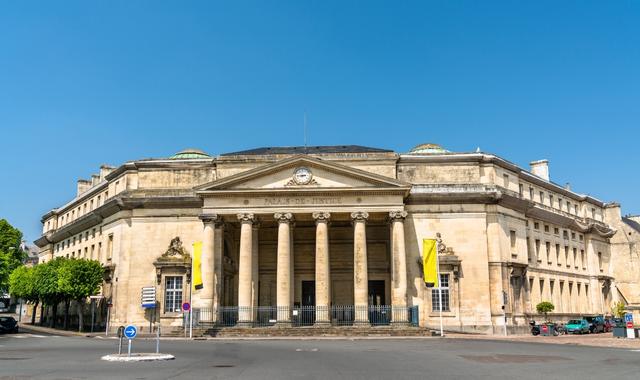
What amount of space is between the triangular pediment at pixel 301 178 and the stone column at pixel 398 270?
2695 millimetres

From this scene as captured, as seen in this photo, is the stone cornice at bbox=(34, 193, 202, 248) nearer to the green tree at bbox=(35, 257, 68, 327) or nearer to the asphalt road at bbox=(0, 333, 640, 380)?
the green tree at bbox=(35, 257, 68, 327)

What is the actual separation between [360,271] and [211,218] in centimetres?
1254

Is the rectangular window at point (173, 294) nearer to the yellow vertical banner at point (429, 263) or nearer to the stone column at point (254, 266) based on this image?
the stone column at point (254, 266)

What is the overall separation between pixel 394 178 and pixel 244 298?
15.4 meters

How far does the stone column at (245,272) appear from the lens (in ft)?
148

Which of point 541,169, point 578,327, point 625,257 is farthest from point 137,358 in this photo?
point 625,257

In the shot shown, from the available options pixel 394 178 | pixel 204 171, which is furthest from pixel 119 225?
pixel 394 178

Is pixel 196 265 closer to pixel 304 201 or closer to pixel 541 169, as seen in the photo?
pixel 304 201

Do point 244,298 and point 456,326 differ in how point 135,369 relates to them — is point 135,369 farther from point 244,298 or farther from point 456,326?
point 456,326

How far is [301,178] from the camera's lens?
47.7m

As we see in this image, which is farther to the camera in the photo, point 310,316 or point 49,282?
point 49,282

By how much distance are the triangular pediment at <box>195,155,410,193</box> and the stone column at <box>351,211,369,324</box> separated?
2622mm

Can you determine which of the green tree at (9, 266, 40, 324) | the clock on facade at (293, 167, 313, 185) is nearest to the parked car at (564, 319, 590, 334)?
the clock on facade at (293, 167, 313, 185)

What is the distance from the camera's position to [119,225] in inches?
2092
